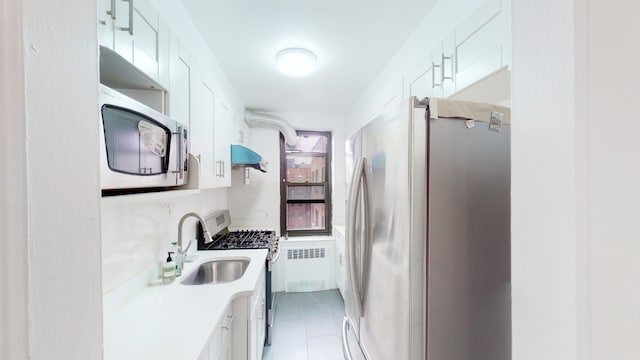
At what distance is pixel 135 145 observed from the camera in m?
0.82

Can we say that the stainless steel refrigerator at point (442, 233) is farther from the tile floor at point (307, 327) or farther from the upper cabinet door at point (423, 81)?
the tile floor at point (307, 327)

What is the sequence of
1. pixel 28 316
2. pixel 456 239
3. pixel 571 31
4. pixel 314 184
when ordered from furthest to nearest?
pixel 314 184 < pixel 456 239 < pixel 571 31 < pixel 28 316

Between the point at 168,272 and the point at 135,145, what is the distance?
0.96 metres

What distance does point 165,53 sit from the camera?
1.15 meters

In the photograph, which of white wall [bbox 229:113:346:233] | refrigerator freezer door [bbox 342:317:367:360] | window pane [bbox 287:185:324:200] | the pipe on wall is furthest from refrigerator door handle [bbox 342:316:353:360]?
the pipe on wall

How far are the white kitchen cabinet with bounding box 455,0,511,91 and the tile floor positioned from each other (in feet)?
7.33

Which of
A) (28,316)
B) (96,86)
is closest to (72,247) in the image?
(28,316)

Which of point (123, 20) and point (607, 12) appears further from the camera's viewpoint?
point (123, 20)

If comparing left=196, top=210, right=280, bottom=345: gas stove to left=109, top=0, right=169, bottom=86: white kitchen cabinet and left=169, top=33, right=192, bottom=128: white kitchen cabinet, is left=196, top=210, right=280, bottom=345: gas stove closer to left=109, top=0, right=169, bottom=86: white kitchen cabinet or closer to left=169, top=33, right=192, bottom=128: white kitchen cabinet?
left=169, top=33, right=192, bottom=128: white kitchen cabinet

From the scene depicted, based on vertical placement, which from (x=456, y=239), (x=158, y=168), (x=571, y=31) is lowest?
(x=456, y=239)

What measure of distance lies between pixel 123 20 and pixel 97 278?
91cm

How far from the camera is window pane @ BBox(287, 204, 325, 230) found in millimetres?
3586

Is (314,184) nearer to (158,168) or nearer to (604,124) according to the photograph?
(158,168)

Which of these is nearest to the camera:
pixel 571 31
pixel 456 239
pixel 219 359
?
pixel 571 31
